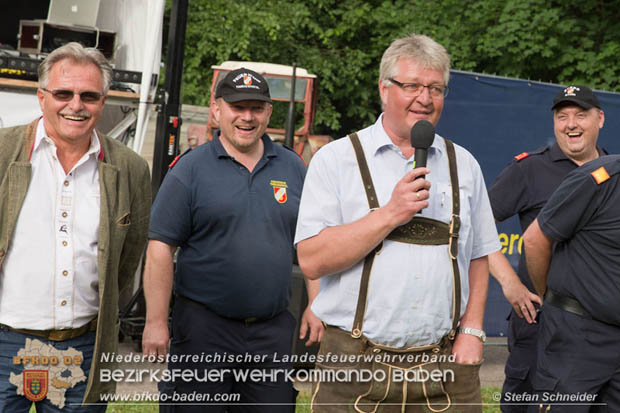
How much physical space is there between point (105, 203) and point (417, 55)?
4.47 feet

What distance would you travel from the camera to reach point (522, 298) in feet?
14.3

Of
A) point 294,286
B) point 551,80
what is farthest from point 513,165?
point 551,80

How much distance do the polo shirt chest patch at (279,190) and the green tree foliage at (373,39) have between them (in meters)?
11.6

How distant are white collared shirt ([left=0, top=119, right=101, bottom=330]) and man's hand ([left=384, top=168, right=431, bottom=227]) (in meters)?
1.25

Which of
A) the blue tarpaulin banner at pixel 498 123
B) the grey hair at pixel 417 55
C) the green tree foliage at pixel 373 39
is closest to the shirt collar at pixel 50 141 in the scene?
the grey hair at pixel 417 55

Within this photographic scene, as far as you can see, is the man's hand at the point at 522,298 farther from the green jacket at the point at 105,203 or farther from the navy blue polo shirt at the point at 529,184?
the green jacket at the point at 105,203

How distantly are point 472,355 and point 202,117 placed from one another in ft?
49.8

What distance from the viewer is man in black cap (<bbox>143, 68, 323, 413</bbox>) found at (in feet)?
11.7

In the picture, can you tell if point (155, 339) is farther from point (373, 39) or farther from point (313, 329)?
point (373, 39)

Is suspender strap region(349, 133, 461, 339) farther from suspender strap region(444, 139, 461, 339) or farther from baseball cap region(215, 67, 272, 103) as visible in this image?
baseball cap region(215, 67, 272, 103)

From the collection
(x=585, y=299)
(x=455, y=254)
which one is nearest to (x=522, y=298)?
(x=585, y=299)

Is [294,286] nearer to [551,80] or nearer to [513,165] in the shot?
[513,165]

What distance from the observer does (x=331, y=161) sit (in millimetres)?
2797

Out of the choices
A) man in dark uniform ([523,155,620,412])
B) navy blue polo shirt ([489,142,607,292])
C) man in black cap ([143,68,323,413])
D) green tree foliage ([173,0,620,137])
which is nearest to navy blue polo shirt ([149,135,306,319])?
man in black cap ([143,68,323,413])
